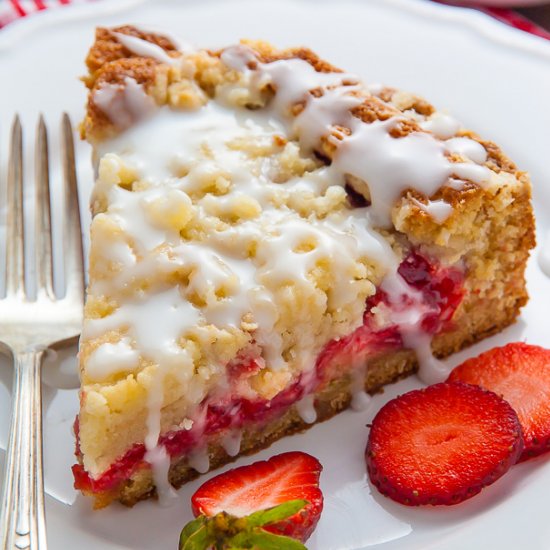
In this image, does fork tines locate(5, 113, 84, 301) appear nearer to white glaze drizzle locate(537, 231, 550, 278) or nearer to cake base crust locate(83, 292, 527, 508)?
cake base crust locate(83, 292, 527, 508)

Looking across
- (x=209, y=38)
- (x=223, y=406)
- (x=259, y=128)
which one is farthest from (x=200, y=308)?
(x=209, y=38)

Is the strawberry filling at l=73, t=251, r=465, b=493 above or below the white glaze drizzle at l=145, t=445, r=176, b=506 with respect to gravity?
above

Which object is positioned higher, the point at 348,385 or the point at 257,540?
the point at 257,540

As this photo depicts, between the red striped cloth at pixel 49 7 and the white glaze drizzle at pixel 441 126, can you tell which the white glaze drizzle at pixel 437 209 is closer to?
the white glaze drizzle at pixel 441 126

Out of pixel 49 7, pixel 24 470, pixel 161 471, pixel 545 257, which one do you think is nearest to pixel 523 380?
pixel 545 257

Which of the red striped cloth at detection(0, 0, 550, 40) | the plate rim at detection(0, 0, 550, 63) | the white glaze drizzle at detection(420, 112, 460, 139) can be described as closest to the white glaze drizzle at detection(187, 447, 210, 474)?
the white glaze drizzle at detection(420, 112, 460, 139)

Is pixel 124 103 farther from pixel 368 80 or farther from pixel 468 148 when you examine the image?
pixel 368 80
